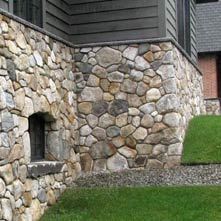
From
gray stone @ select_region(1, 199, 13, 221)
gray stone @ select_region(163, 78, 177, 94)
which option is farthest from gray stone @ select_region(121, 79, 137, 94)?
gray stone @ select_region(1, 199, 13, 221)

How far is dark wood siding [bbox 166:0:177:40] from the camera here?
34.3 feet

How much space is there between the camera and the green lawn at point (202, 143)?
9773 millimetres

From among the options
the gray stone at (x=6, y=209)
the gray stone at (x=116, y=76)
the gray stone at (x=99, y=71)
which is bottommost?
the gray stone at (x=6, y=209)

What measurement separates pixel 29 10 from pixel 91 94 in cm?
→ 223

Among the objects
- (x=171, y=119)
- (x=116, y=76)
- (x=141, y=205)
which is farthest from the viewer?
(x=116, y=76)

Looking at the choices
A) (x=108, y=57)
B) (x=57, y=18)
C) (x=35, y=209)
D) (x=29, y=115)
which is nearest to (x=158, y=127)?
(x=108, y=57)

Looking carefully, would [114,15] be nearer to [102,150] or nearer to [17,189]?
[102,150]

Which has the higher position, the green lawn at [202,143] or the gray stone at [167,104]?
the gray stone at [167,104]

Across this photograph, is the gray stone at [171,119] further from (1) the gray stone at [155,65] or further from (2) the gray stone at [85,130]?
(2) the gray stone at [85,130]

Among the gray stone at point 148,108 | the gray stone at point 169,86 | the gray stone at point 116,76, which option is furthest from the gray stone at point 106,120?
the gray stone at point 169,86

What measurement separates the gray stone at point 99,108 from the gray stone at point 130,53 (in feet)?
3.30

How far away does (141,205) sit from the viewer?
7637mm

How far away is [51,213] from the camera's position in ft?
26.0

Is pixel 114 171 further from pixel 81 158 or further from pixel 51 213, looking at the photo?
pixel 51 213
